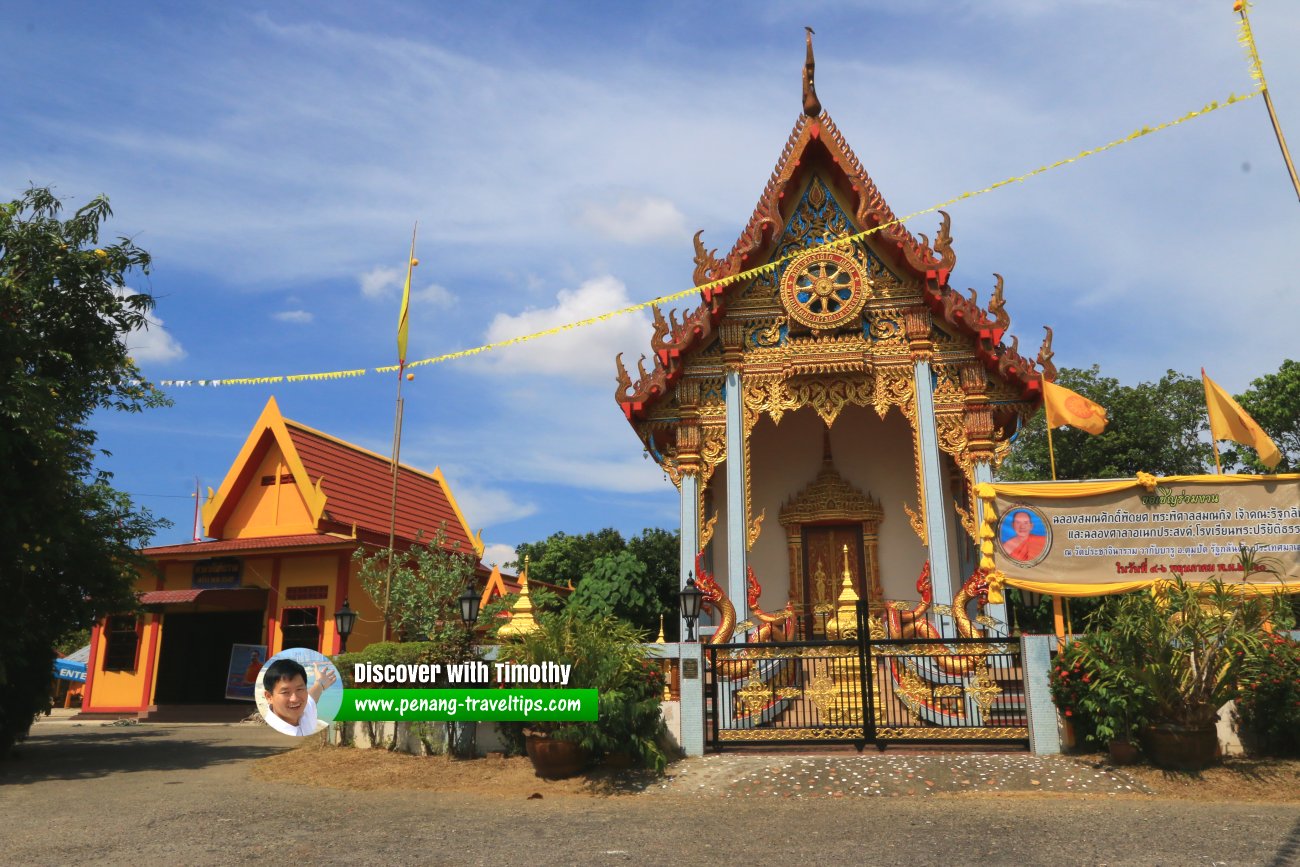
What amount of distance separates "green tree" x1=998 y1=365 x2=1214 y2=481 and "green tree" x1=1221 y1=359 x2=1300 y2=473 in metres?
1.47

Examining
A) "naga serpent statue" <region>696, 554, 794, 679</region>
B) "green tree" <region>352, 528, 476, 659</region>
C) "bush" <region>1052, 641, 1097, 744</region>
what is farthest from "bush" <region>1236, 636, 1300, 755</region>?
"green tree" <region>352, 528, 476, 659</region>

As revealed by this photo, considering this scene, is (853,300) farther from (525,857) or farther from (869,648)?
(525,857)

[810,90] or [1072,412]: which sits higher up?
[810,90]

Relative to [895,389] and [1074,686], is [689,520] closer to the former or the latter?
[895,389]

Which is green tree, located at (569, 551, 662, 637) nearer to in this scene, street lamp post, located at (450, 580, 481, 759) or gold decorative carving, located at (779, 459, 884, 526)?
gold decorative carving, located at (779, 459, 884, 526)

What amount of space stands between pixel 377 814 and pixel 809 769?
4096mm

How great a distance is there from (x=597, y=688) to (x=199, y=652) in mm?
15699

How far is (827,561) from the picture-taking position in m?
16.2

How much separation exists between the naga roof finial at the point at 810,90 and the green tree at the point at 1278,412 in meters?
16.8

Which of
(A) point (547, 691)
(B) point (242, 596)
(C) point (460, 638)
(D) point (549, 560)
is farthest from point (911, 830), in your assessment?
(D) point (549, 560)

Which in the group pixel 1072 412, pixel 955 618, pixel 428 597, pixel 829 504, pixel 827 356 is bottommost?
pixel 955 618

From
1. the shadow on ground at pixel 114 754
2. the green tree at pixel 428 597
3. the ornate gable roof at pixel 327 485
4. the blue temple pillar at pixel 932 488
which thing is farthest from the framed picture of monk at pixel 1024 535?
the ornate gable roof at pixel 327 485

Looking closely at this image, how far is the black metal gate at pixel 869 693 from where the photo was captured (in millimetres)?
10219

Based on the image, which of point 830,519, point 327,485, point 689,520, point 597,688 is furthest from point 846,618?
point 327,485
